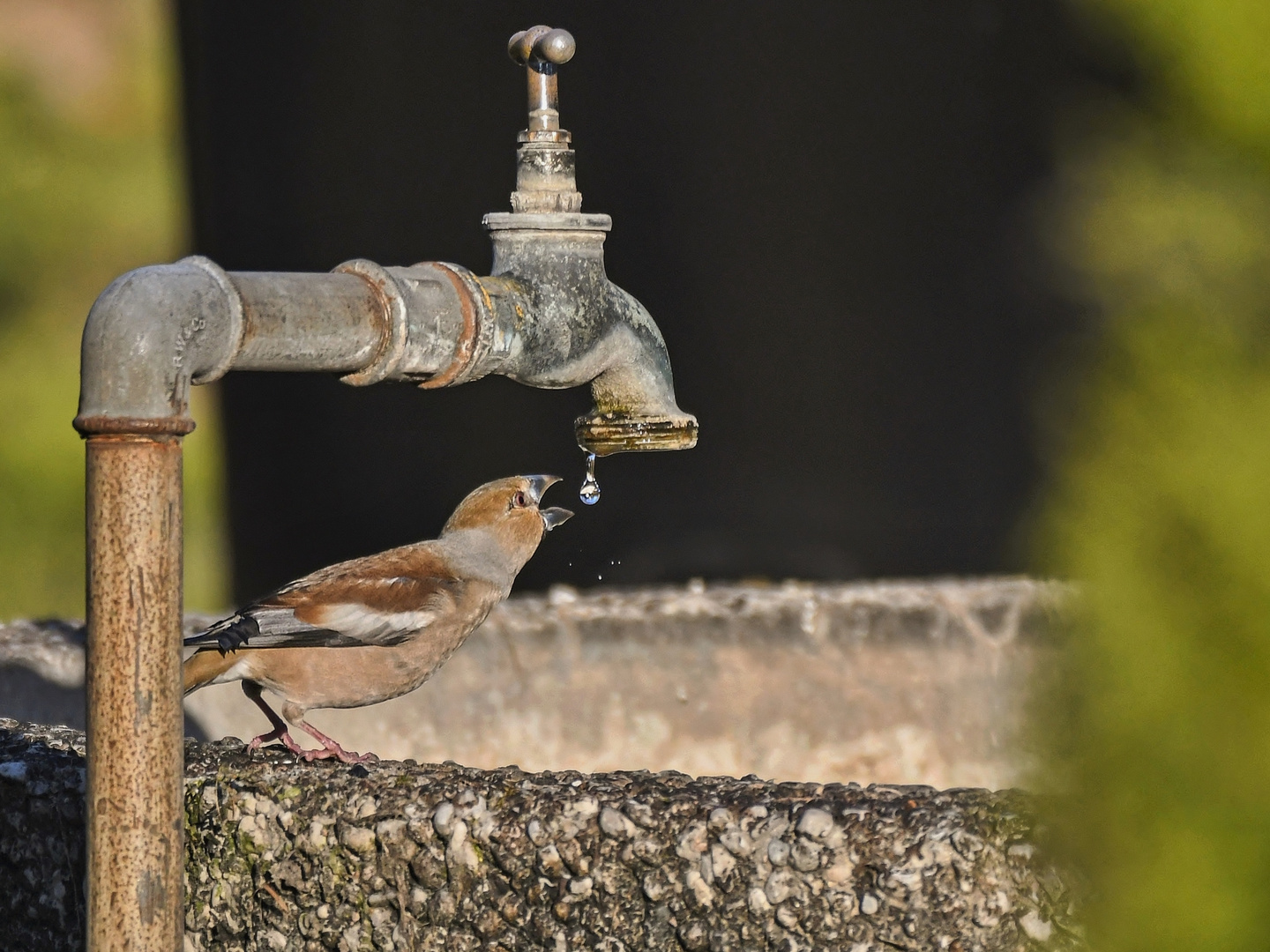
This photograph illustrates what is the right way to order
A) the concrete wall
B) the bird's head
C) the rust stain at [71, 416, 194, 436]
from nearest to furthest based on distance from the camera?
the rust stain at [71, 416, 194, 436]
the bird's head
the concrete wall

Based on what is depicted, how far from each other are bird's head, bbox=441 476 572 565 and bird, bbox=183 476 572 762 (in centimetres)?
16

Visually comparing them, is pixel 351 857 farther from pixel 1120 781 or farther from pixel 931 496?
pixel 931 496

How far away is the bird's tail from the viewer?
10.7 ft

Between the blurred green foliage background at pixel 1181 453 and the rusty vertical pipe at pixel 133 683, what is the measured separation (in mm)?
1414

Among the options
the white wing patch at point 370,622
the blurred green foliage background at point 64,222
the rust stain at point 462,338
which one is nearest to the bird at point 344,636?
the white wing patch at point 370,622

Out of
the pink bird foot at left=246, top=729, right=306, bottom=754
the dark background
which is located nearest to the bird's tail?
the pink bird foot at left=246, top=729, right=306, bottom=754

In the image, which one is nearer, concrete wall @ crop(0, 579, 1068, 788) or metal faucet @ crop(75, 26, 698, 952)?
metal faucet @ crop(75, 26, 698, 952)

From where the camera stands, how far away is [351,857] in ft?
8.52

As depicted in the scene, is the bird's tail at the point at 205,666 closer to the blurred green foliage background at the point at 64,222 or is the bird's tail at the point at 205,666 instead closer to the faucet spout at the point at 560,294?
the faucet spout at the point at 560,294

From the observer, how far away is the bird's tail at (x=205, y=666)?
327 cm

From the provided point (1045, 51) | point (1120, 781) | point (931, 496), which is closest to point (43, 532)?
point (931, 496)

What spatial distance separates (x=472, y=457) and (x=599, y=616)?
2447 mm

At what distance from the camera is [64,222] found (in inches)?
358

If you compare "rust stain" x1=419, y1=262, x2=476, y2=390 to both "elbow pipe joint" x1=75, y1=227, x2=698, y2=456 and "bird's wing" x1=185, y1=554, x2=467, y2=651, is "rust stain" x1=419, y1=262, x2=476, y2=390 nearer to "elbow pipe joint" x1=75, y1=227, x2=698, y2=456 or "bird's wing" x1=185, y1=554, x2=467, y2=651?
"elbow pipe joint" x1=75, y1=227, x2=698, y2=456
